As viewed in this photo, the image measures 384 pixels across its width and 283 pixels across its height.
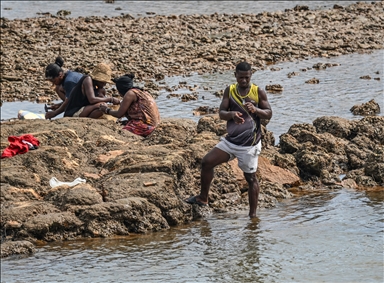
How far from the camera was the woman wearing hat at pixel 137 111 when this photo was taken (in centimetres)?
1016

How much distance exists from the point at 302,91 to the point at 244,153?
8006 millimetres

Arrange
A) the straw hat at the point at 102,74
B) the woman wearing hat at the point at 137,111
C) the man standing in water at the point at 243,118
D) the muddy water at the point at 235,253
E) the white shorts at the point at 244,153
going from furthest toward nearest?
the straw hat at the point at 102,74
the woman wearing hat at the point at 137,111
the white shorts at the point at 244,153
the man standing in water at the point at 243,118
the muddy water at the point at 235,253

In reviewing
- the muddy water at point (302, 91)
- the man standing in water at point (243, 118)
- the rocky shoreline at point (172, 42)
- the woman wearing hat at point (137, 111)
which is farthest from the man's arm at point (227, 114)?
the rocky shoreline at point (172, 42)

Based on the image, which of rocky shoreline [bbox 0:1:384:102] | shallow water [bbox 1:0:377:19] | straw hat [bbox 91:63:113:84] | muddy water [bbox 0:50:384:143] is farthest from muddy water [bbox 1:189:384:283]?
shallow water [bbox 1:0:377:19]

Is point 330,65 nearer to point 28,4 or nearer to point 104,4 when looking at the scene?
point 104,4

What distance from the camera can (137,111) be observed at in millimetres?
10203

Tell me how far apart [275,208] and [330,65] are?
1007 centimetres

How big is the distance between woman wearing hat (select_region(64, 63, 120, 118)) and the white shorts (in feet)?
10.2

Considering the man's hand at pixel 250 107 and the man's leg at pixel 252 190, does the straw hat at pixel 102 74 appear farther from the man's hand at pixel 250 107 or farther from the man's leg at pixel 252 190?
the man's hand at pixel 250 107

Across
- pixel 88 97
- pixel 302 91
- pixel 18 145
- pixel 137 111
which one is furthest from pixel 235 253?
pixel 302 91

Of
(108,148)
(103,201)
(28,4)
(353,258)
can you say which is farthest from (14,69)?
(28,4)

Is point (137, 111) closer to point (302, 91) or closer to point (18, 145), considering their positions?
point (18, 145)

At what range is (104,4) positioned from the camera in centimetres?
2989

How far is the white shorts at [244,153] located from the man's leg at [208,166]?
56 millimetres
